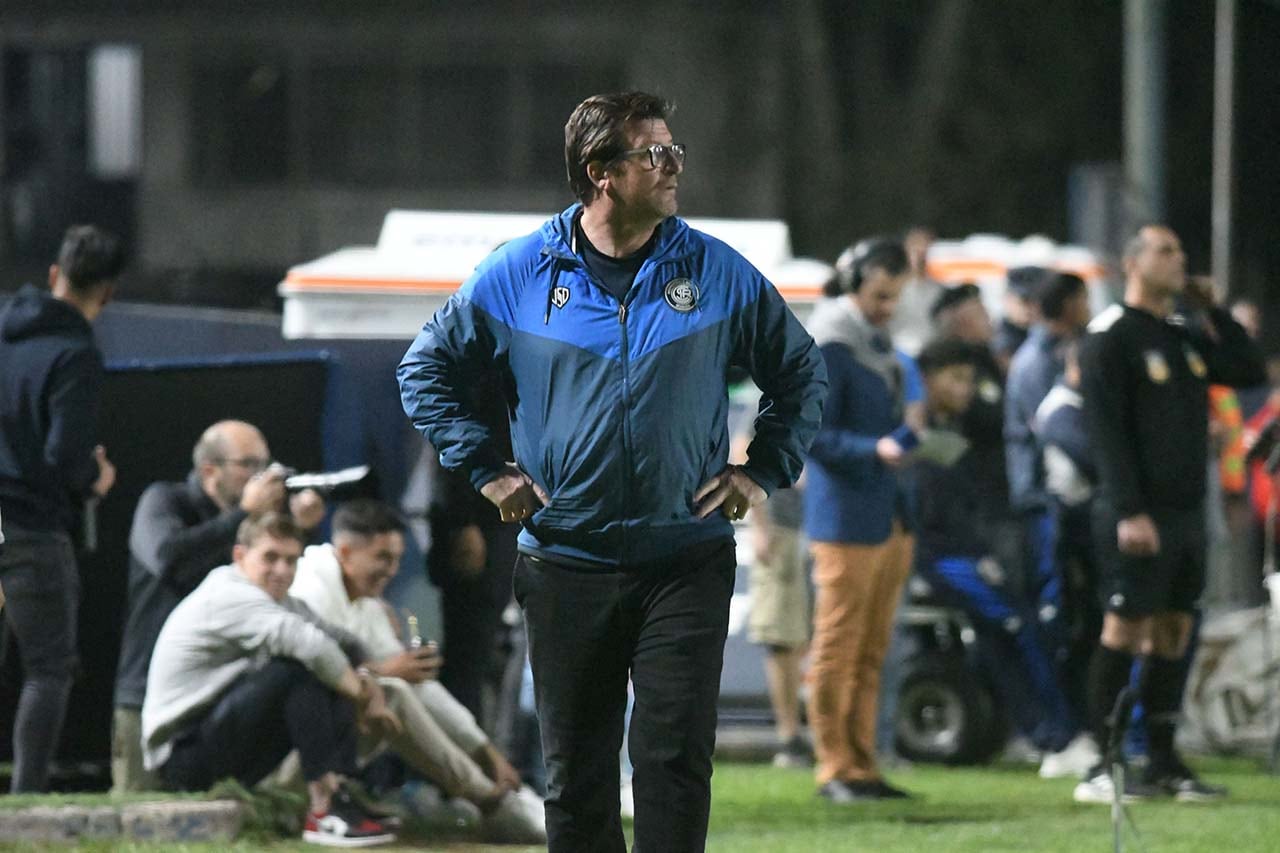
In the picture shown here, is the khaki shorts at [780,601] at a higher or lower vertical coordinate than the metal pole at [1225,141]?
lower

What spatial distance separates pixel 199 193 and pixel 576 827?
29001 millimetres

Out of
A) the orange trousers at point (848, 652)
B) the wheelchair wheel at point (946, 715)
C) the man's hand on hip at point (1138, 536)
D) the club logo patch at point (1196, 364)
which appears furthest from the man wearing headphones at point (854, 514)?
the wheelchair wheel at point (946, 715)

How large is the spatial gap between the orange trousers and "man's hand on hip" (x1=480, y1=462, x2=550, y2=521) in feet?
13.1

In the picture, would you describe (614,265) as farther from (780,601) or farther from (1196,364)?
(780,601)

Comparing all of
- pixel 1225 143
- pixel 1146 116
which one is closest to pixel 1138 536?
pixel 1146 116

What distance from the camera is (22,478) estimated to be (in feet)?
30.2

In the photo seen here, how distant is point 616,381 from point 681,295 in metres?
0.26

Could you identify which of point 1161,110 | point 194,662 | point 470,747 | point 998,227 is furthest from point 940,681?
point 998,227

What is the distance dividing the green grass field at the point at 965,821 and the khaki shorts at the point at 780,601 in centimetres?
74

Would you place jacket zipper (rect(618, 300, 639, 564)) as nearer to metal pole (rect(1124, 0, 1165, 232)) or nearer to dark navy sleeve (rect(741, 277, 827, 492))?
dark navy sleeve (rect(741, 277, 827, 492))

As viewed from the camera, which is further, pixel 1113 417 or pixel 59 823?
pixel 1113 417

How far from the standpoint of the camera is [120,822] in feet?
28.3

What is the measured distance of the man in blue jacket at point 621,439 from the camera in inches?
245

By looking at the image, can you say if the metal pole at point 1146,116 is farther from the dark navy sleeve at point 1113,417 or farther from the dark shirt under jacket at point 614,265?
the dark shirt under jacket at point 614,265
